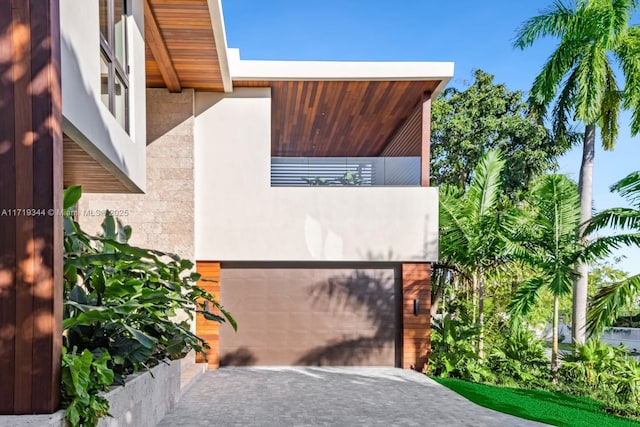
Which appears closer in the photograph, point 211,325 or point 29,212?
point 29,212

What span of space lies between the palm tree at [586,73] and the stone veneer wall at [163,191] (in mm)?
8099

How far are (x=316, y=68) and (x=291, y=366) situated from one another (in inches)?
247

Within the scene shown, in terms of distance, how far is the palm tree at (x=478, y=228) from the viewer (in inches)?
382

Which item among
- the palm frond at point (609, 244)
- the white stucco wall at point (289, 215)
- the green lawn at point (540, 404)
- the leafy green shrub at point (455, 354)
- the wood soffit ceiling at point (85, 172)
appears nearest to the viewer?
the wood soffit ceiling at point (85, 172)

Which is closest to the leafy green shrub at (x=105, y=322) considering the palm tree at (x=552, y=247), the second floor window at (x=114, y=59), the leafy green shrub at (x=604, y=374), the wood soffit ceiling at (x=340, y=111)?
the second floor window at (x=114, y=59)

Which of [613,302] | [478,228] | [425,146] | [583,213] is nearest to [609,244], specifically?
[613,302]

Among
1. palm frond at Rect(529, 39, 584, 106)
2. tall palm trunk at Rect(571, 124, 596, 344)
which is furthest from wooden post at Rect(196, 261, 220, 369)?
palm frond at Rect(529, 39, 584, 106)

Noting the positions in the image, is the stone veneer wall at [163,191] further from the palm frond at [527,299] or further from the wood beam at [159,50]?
the palm frond at [527,299]

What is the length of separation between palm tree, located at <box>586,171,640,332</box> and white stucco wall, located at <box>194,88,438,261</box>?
3010mm

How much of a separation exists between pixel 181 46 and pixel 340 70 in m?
3.17

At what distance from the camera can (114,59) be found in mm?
4996

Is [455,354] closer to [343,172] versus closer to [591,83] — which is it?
[343,172]

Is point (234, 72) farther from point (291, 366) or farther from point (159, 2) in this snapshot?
point (291, 366)

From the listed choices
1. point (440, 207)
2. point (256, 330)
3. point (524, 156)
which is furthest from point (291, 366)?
point (524, 156)
